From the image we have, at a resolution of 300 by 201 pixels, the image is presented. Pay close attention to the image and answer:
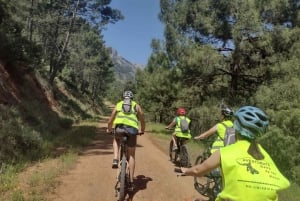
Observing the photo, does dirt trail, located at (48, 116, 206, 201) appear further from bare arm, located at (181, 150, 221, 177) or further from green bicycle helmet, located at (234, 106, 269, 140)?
green bicycle helmet, located at (234, 106, 269, 140)

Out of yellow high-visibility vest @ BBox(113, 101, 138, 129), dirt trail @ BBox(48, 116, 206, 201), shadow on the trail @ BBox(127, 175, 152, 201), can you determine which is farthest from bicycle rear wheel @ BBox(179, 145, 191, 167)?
yellow high-visibility vest @ BBox(113, 101, 138, 129)

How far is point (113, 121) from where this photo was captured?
29.0ft

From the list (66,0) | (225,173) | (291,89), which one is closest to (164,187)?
(225,173)

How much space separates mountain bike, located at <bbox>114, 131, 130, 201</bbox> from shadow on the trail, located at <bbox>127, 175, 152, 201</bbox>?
384 millimetres

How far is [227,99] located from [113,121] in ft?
58.0

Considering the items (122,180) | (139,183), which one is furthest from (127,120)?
(139,183)

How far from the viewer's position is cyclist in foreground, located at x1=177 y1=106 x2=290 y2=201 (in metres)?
3.48

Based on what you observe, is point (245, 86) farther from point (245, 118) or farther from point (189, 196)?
point (245, 118)

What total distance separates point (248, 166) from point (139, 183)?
707cm

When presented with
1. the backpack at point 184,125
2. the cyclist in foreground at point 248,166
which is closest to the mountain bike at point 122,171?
the backpack at point 184,125

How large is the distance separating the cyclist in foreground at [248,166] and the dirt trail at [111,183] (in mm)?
5446

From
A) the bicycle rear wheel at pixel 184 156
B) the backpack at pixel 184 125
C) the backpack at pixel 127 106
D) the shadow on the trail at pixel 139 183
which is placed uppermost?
the backpack at pixel 127 106

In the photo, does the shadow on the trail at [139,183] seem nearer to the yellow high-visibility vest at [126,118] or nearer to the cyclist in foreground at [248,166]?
the yellow high-visibility vest at [126,118]

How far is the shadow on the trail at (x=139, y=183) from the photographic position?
9.04 meters
